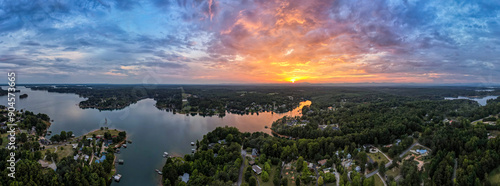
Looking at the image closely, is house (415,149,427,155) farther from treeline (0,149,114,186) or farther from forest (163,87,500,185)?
treeline (0,149,114,186)

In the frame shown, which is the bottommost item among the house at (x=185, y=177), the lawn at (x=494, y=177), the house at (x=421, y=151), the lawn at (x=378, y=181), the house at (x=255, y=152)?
the lawn at (x=378, y=181)

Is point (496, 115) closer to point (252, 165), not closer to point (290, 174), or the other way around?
point (290, 174)

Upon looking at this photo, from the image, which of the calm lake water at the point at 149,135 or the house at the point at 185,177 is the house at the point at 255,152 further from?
the calm lake water at the point at 149,135

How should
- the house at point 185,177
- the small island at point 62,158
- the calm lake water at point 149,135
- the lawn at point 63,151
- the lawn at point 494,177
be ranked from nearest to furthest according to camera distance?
the lawn at point 494,177
the small island at point 62,158
the house at point 185,177
the calm lake water at point 149,135
the lawn at point 63,151


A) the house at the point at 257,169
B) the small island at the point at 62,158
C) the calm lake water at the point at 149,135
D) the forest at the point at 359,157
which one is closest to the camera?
the small island at the point at 62,158

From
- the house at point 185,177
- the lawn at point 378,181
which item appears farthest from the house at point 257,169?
the lawn at point 378,181

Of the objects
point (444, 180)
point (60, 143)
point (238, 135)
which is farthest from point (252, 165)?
point (60, 143)

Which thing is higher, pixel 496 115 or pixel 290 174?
pixel 496 115

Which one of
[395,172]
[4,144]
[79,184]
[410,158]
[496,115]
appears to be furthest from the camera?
[496,115]

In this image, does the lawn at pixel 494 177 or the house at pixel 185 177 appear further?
the house at pixel 185 177
